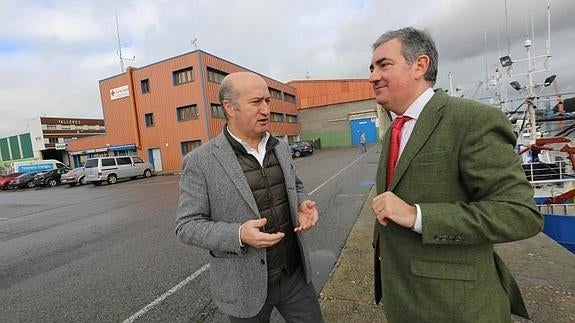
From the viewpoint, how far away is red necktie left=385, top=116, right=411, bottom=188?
145 centimetres

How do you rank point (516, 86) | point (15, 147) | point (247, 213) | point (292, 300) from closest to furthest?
point (247, 213), point (292, 300), point (516, 86), point (15, 147)

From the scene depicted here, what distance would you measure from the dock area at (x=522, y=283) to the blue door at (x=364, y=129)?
3778 cm

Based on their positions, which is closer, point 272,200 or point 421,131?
point 421,131

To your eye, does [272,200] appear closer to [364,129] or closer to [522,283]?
[522,283]

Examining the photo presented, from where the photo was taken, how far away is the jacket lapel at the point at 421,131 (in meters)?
1.27

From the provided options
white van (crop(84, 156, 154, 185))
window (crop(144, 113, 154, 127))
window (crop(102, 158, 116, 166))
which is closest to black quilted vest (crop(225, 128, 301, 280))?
white van (crop(84, 156, 154, 185))

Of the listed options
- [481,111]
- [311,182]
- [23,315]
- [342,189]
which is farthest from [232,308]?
[311,182]

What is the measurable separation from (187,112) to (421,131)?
27.4 metres

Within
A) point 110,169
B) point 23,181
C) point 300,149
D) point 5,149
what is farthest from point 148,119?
point 5,149

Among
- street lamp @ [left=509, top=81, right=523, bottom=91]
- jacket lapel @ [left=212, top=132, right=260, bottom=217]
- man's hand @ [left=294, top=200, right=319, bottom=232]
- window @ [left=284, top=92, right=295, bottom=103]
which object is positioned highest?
window @ [left=284, top=92, right=295, bottom=103]

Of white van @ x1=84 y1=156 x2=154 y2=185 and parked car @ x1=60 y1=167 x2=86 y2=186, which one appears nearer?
white van @ x1=84 y1=156 x2=154 y2=185

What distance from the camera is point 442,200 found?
1277 mm

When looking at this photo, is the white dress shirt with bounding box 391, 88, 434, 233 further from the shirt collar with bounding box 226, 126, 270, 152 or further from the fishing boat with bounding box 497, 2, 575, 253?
the fishing boat with bounding box 497, 2, 575, 253

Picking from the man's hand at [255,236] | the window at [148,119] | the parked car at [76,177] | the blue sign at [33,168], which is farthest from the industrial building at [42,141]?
the man's hand at [255,236]
